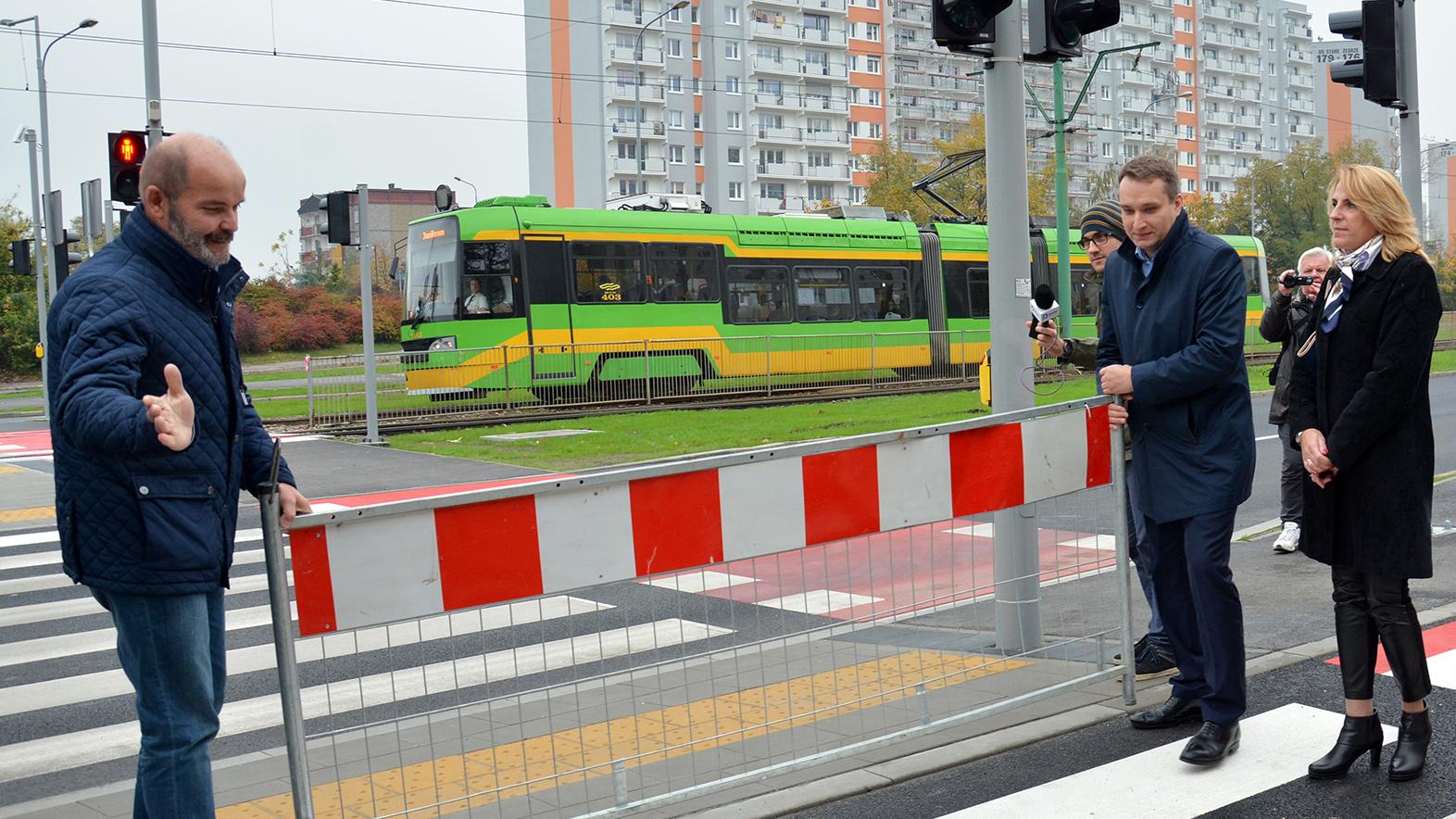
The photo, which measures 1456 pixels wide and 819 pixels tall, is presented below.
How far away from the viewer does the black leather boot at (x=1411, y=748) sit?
14.2 feet

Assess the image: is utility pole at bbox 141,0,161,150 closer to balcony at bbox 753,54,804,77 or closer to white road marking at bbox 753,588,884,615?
white road marking at bbox 753,588,884,615

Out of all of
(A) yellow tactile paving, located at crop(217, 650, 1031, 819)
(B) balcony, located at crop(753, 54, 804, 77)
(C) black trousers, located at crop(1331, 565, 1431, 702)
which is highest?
(B) balcony, located at crop(753, 54, 804, 77)

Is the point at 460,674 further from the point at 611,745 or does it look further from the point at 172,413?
the point at 172,413

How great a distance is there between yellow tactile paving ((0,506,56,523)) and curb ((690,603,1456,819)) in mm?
10712

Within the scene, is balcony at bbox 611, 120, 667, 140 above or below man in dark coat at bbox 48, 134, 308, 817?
above

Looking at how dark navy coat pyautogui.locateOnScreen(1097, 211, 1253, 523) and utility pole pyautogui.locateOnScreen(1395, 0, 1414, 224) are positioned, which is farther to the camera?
utility pole pyautogui.locateOnScreen(1395, 0, 1414, 224)

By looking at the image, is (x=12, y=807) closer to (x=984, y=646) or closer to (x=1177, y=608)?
(x=984, y=646)

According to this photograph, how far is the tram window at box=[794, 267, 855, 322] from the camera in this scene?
28844mm

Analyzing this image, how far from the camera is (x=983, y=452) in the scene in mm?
5008

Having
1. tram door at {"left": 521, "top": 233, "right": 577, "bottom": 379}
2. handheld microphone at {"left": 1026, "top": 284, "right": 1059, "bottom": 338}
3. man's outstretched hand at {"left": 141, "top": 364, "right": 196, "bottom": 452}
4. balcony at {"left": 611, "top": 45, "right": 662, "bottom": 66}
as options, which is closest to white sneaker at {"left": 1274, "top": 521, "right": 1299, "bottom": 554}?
handheld microphone at {"left": 1026, "top": 284, "right": 1059, "bottom": 338}

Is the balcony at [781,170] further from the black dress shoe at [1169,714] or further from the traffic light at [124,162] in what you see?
the black dress shoe at [1169,714]

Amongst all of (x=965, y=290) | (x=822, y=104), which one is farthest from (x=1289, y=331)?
(x=822, y=104)

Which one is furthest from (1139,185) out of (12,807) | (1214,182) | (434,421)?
(1214,182)

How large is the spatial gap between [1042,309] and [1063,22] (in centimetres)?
177
